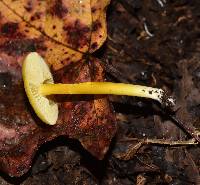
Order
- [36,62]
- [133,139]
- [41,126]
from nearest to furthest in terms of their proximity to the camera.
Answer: [36,62] < [41,126] < [133,139]

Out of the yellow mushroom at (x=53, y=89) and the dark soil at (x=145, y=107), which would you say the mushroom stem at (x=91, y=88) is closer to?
the yellow mushroom at (x=53, y=89)

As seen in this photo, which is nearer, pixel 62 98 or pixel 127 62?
pixel 62 98

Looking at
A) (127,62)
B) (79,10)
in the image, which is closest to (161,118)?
(127,62)

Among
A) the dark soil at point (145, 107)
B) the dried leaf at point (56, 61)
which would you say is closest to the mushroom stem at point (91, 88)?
the dried leaf at point (56, 61)

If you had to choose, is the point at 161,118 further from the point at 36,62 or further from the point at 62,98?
the point at 36,62

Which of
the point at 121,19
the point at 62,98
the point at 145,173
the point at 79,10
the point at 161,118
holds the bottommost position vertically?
the point at 145,173

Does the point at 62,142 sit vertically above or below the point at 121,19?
below

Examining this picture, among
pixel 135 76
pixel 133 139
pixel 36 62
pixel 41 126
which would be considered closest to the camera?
pixel 36 62

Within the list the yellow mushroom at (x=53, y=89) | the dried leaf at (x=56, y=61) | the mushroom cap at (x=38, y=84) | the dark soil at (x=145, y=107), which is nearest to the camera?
the mushroom cap at (x=38, y=84)
